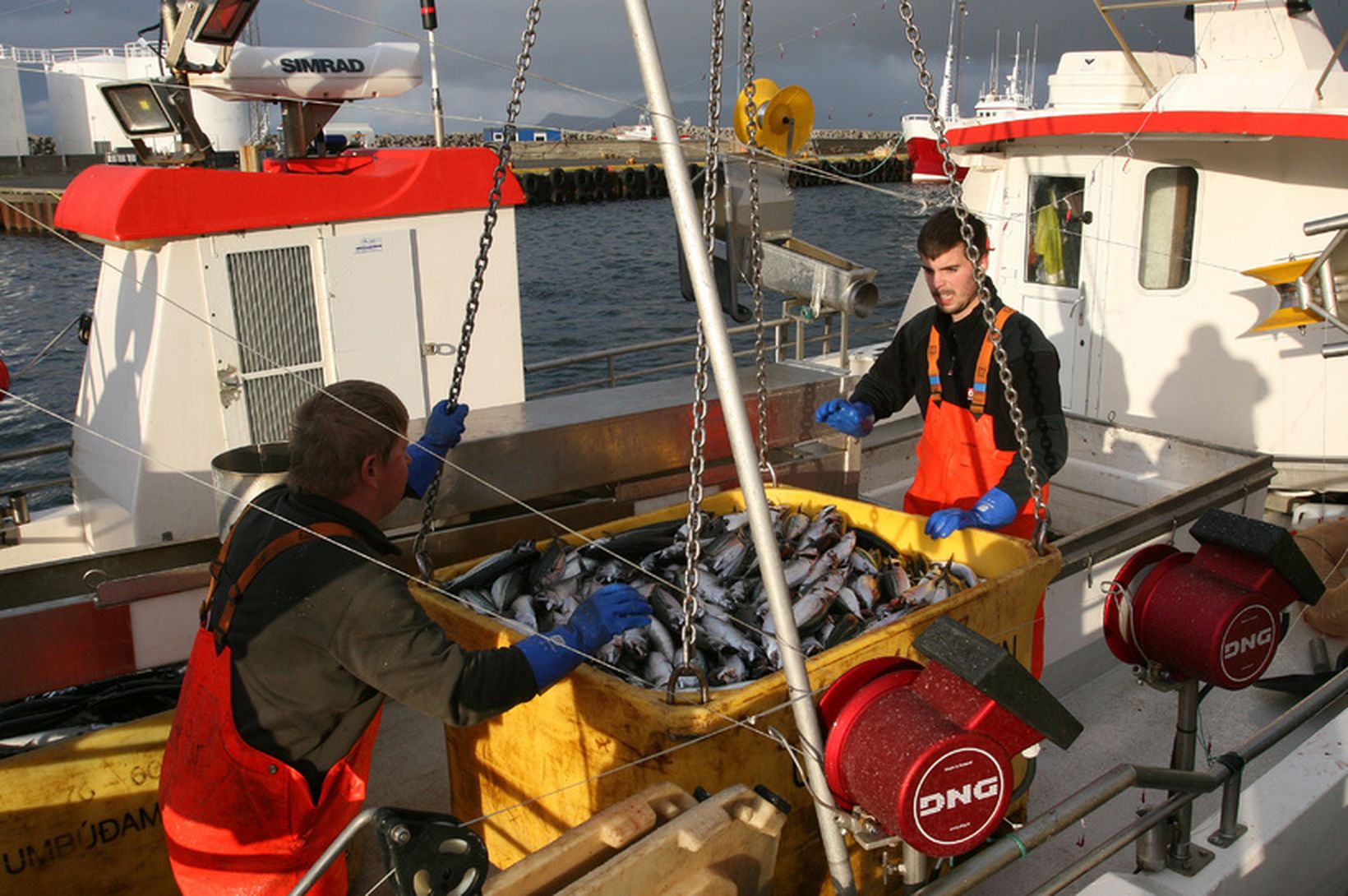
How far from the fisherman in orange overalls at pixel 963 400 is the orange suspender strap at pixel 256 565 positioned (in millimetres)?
2344

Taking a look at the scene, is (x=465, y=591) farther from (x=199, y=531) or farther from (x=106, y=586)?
(x=199, y=531)

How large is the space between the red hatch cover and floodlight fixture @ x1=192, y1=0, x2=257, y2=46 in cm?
68

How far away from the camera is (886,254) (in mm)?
38281

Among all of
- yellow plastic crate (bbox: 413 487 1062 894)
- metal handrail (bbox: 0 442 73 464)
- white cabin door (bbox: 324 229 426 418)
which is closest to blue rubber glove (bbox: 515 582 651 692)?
yellow plastic crate (bbox: 413 487 1062 894)

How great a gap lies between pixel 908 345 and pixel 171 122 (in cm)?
403

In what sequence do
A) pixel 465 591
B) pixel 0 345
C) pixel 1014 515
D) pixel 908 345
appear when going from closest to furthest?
pixel 465 591 < pixel 1014 515 < pixel 908 345 < pixel 0 345

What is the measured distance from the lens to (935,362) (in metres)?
4.87

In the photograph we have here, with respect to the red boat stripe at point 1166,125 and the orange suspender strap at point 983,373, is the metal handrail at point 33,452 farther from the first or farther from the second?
the red boat stripe at point 1166,125

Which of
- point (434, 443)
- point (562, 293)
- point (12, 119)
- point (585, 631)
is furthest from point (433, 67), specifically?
point (12, 119)

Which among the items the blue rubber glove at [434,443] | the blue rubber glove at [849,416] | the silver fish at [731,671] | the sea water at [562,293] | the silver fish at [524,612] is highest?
the blue rubber glove at [434,443]

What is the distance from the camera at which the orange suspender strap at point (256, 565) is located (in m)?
2.71

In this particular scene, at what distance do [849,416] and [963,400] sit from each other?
1.73 ft

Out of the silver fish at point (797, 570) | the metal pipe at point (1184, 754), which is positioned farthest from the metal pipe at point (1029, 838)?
the silver fish at point (797, 570)

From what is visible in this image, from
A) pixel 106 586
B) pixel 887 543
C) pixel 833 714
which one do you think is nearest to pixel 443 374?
pixel 106 586
